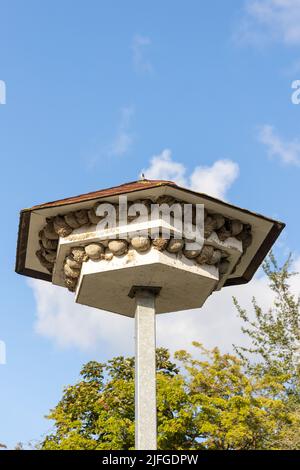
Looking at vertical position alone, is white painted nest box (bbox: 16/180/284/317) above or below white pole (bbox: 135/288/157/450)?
above

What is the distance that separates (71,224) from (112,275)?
0.63 meters

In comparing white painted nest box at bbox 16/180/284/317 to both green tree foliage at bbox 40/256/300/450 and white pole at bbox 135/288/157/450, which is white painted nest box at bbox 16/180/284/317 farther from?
green tree foliage at bbox 40/256/300/450

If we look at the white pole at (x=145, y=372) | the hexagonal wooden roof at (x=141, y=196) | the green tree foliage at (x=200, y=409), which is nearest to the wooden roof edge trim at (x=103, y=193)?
the hexagonal wooden roof at (x=141, y=196)

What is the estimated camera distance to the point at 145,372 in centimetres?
641

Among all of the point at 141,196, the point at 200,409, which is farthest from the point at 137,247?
the point at 200,409

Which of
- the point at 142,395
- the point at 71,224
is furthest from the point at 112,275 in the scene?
the point at 142,395

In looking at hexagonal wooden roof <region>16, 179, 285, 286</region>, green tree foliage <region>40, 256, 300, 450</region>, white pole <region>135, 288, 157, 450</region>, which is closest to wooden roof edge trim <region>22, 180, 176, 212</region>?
hexagonal wooden roof <region>16, 179, 285, 286</region>

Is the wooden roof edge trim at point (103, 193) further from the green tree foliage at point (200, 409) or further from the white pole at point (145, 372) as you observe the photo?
the green tree foliage at point (200, 409)

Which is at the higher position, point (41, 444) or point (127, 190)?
point (41, 444)

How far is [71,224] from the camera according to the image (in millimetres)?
6750

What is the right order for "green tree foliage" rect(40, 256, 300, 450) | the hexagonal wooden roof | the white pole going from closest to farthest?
the white pole → the hexagonal wooden roof → "green tree foliage" rect(40, 256, 300, 450)

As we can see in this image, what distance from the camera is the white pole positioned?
6133 mm

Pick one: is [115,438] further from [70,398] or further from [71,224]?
[71,224]

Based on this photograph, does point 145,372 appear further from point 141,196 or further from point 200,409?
point 200,409
